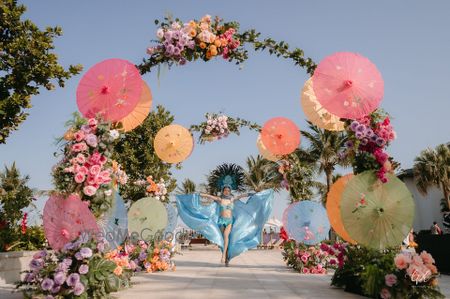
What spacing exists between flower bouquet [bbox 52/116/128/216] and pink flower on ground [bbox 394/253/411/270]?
453cm

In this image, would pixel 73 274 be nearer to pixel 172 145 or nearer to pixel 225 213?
pixel 172 145

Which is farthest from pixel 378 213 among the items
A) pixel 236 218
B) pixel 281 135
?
pixel 236 218

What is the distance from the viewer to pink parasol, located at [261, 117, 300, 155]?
11727 millimetres

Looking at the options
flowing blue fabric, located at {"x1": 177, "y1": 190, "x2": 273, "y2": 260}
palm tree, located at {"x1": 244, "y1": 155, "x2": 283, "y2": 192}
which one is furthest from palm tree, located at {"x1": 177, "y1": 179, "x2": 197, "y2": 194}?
flowing blue fabric, located at {"x1": 177, "y1": 190, "x2": 273, "y2": 260}

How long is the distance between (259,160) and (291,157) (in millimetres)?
30538

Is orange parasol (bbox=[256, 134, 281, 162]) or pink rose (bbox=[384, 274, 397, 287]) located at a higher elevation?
orange parasol (bbox=[256, 134, 281, 162])

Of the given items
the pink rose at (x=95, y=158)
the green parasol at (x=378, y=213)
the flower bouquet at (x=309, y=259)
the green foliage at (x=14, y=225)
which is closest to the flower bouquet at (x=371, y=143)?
the green parasol at (x=378, y=213)

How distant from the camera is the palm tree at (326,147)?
32656 millimetres

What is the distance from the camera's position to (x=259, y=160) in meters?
43.9

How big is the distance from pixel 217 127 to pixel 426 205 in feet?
103

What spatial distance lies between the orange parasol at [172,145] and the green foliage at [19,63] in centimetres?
331

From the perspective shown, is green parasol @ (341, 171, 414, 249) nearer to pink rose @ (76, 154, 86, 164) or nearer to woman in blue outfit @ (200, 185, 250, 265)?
pink rose @ (76, 154, 86, 164)

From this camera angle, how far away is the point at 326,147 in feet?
107

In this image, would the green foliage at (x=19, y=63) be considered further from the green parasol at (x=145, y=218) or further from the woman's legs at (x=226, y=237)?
the woman's legs at (x=226, y=237)
